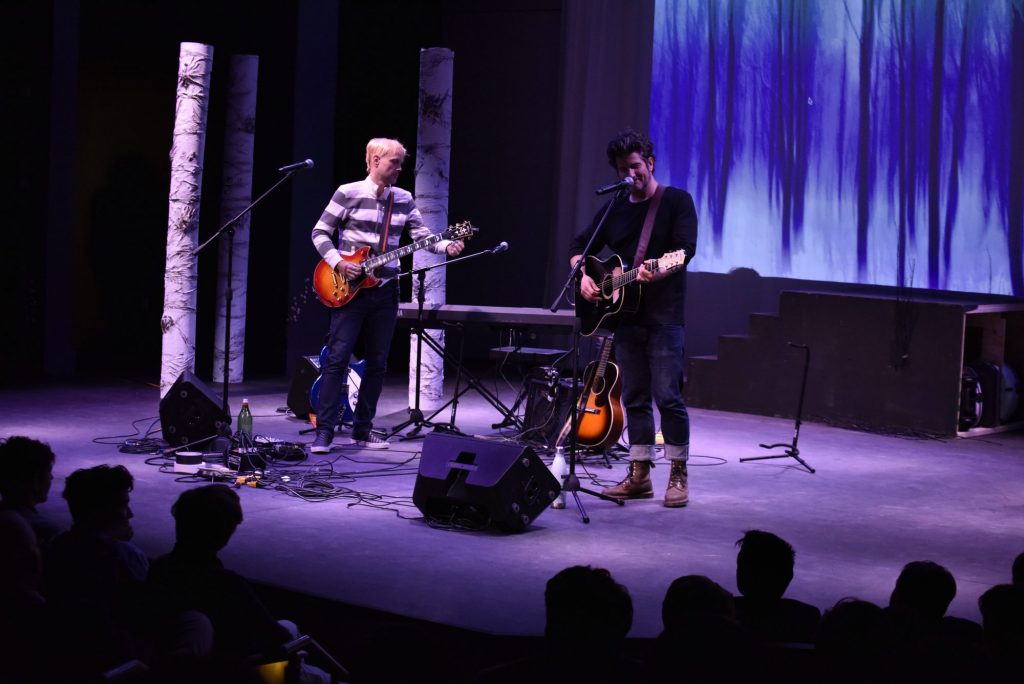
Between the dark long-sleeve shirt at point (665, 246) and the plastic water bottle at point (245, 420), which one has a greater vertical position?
the dark long-sleeve shirt at point (665, 246)

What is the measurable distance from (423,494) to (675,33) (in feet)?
21.8

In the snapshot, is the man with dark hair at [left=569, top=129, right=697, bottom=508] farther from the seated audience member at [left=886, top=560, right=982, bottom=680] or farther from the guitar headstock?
the seated audience member at [left=886, top=560, right=982, bottom=680]

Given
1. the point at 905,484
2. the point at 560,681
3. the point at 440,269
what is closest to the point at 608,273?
the point at 905,484

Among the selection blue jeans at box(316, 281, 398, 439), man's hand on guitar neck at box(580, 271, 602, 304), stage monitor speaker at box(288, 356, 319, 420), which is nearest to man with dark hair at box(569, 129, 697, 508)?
man's hand on guitar neck at box(580, 271, 602, 304)

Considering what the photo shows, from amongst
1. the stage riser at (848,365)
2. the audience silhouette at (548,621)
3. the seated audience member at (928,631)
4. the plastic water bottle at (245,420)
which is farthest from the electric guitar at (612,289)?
the stage riser at (848,365)

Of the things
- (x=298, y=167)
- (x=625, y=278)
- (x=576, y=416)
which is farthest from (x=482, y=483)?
(x=298, y=167)

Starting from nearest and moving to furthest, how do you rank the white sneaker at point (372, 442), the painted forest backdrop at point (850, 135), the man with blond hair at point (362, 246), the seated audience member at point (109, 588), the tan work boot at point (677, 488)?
the seated audience member at point (109, 588) → the tan work boot at point (677, 488) → the man with blond hair at point (362, 246) → the white sneaker at point (372, 442) → the painted forest backdrop at point (850, 135)

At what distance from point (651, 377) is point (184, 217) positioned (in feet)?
11.7

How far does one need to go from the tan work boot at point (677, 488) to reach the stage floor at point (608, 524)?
0.07 meters

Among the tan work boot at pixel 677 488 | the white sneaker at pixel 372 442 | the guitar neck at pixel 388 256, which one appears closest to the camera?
the tan work boot at pixel 677 488

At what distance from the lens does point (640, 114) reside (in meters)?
11.5

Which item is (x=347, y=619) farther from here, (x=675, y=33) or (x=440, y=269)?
(x=675, y=33)

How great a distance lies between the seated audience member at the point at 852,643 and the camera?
2.58 metres

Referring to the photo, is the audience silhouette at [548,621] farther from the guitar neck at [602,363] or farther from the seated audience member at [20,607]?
the guitar neck at [602,363]
